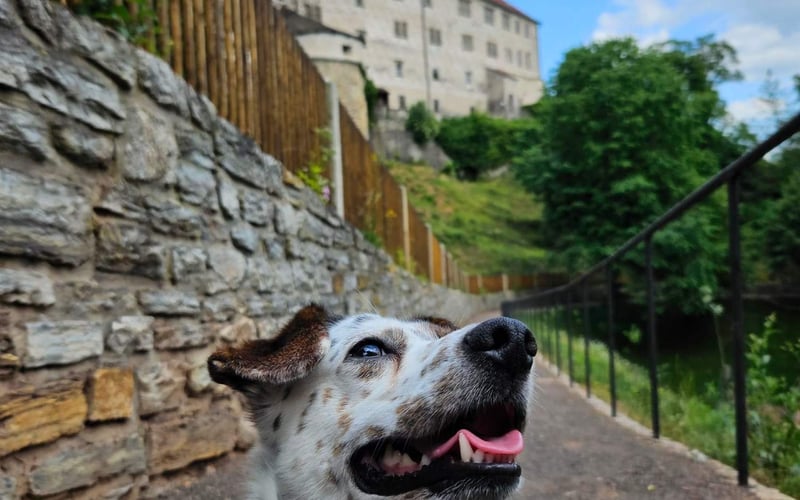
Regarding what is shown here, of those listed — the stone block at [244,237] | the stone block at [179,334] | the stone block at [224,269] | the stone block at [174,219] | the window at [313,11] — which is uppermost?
the window at [313,11]

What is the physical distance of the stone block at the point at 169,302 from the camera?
10.5 ft

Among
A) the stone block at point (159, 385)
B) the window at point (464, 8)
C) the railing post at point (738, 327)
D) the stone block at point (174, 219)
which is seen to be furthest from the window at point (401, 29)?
the stone block at point (159, 385)

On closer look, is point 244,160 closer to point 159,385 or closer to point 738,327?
point 159,385

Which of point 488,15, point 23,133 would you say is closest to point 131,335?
point 23,133

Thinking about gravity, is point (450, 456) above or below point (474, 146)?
below

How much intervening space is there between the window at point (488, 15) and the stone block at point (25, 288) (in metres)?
74.2

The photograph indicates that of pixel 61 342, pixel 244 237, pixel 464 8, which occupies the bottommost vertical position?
pixel 61 342

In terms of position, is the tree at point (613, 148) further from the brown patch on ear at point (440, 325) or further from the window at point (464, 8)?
the window at point (464, 8)

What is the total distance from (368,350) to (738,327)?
2.05m

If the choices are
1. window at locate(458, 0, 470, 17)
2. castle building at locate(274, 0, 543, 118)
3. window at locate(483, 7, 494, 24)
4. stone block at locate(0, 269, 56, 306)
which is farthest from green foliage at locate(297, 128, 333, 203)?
window at locate(483, 7, 494, 24)

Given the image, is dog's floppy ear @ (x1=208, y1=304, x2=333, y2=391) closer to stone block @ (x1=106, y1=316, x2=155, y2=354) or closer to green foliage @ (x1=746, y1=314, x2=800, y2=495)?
stone block @ (x1=106, y1=316, x2=155, y2=354)

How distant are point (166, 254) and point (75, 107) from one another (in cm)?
92

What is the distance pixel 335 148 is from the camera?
7297 mm

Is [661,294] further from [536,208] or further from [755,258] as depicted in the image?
[536,208]
